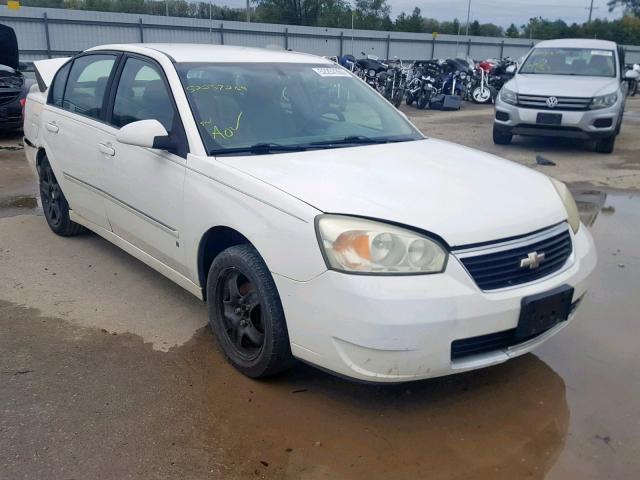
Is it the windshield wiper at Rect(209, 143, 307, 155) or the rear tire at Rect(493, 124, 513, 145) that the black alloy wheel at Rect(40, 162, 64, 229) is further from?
the rear tire at Rect(493, 124, 513, 145)

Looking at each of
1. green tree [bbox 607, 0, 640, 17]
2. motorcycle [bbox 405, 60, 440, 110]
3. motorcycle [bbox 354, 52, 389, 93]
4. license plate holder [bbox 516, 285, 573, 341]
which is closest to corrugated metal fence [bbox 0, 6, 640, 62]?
motorcycle [bbox 354, 52, 389, 93]

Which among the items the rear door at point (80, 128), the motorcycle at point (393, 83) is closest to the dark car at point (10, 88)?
the rear door at point (80, 128)

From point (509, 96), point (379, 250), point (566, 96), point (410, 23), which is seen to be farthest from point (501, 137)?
point (410, 23)

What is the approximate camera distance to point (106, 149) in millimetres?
4355

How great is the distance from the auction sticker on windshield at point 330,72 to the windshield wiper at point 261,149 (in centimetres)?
96

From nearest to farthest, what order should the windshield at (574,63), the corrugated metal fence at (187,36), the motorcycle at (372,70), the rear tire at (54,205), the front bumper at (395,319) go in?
the front bumper at (395,319), the rear tire at (54,205), the windshield at (574,63), the motorcycle at (372,70), the corrugated metal fence at (187,36)

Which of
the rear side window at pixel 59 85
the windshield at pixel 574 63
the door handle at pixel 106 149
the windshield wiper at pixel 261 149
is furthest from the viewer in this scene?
the windshield at pixel 574 63

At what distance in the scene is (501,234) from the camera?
9.53 feet

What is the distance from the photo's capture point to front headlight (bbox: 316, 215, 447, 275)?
9.00ft

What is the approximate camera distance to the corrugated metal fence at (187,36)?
19469mm

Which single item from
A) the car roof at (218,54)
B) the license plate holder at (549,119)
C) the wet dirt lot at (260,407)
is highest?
the car roof at (218,54)

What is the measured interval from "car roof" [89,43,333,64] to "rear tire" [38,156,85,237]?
1.42 metres

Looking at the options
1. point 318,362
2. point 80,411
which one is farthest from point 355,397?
point 80,411

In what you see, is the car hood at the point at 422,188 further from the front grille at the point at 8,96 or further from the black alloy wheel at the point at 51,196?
the front grille at the point at 8,96
